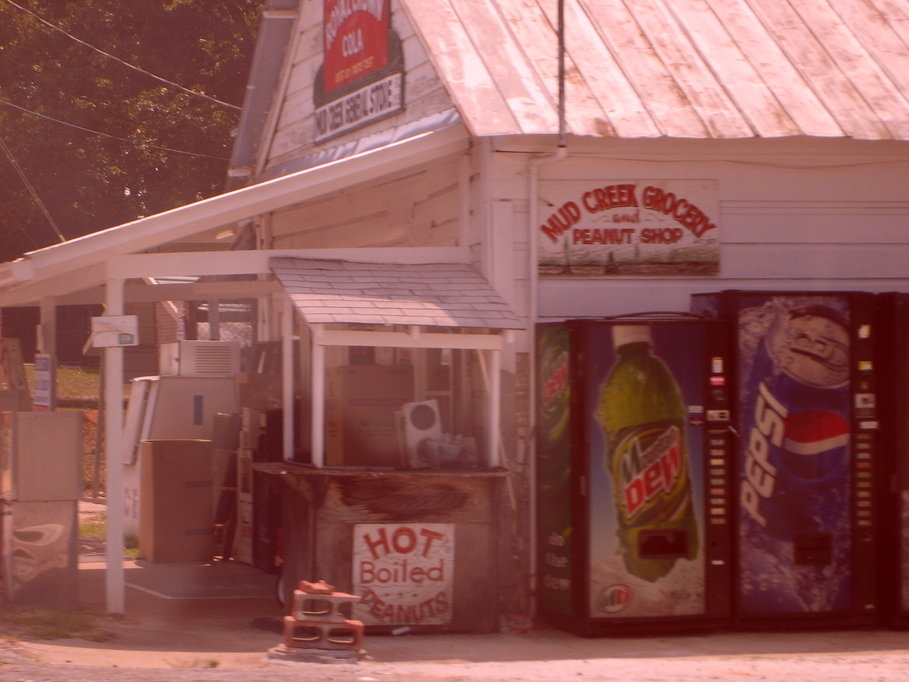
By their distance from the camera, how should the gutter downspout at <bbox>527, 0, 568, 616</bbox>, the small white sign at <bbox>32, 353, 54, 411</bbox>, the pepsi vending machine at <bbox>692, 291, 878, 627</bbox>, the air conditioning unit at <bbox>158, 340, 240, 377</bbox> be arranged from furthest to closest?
the air conditioning unit at <bbox>158, 340, 240, 377</bbox> < the small white sign at <bbox>32, 353, 54, 411</bbox> < the gutter downspout at <bbox>527, 0, 568, 616</bbox> < the pepsi vending machine at <bbox>692, 291, 878, 627</bbox>

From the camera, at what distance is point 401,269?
9805mm

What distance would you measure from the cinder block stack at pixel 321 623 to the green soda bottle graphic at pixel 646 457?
185 centimetres

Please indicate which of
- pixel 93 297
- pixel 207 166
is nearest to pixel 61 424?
pixel 93 297

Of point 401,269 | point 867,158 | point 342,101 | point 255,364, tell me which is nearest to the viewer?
point 401,269

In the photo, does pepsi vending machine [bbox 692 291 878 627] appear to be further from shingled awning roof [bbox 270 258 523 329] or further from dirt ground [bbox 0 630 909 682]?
shingled awning roof [bbox 270 258 523 329]

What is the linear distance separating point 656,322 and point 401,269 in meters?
1.81

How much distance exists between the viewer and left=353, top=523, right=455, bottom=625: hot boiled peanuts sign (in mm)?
9008

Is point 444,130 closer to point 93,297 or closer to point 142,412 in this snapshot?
point 93,297

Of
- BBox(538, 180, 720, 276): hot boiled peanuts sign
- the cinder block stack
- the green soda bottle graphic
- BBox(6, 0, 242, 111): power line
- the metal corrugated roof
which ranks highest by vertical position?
BBox(6, 0, 242, 111): power line

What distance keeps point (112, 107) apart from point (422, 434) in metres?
27.2

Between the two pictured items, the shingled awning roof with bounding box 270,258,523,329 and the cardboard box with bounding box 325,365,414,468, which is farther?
the cardboard box with bounding box 325,365,414,468

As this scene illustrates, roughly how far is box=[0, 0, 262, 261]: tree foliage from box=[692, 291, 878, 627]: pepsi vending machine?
25087 millimetres

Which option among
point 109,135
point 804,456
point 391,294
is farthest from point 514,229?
point 109,135

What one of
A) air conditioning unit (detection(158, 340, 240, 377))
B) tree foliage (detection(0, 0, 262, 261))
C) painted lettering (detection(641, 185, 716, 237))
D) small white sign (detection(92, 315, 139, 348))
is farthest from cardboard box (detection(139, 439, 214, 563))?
tree foliage (detection(0, 0, 262, 261))
